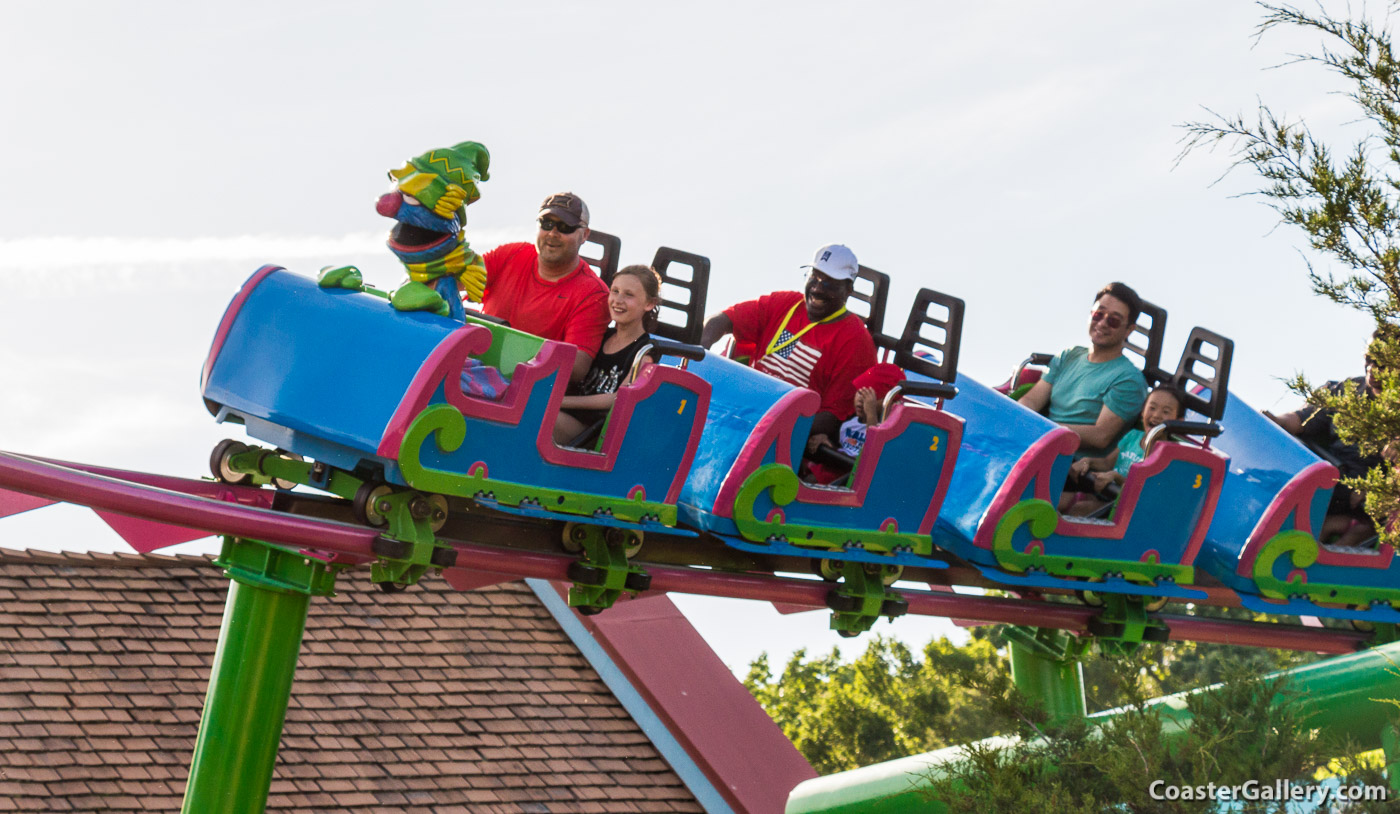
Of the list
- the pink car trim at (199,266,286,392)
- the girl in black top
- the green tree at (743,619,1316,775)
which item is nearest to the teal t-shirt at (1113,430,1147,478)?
the girl in black top

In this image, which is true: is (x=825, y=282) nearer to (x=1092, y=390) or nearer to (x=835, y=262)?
(x=835, y=262)

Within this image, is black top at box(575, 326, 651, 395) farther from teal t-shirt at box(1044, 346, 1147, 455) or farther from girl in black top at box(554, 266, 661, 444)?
teal t-shirt at box(1044, 346, 1147, 455)

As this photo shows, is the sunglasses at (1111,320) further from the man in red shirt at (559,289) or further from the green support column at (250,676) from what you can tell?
the green support column at (250,676)

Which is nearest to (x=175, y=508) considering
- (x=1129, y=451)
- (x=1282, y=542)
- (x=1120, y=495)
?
(x=1120, y=495)

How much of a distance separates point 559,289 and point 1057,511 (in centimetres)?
179

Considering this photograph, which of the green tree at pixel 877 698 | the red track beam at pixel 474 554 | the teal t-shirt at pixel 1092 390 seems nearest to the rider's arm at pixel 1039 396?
the teal t-shirt at pixel 1092 390

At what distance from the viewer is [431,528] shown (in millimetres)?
4336

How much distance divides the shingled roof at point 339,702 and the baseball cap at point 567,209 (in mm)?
3005

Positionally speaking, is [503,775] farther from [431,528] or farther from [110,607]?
[431,528]

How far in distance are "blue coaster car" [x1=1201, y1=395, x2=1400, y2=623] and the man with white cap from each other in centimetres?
159

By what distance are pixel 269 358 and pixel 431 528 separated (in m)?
0.62

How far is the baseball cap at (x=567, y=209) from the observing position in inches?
195

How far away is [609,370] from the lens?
4.82 meters
